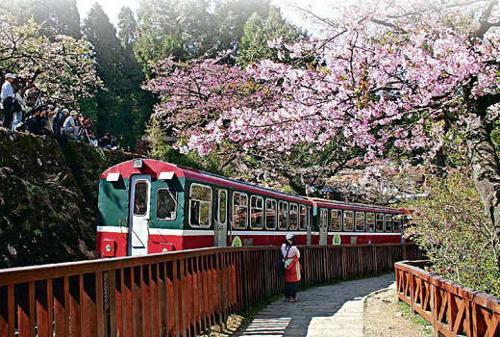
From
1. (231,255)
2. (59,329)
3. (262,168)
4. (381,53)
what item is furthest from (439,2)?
(262,168)

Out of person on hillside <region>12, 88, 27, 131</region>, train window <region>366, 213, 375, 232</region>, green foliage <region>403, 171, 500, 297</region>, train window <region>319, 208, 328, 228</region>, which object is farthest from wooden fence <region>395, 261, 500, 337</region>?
train window <region>366, 213, 375, 232</region>

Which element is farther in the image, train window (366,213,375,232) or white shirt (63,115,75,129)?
train window (366,213,375,232)

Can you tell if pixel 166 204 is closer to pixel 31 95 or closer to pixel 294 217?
pixel 294 217

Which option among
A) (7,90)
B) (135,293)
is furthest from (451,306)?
(7,90)

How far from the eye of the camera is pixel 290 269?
36.1 ft

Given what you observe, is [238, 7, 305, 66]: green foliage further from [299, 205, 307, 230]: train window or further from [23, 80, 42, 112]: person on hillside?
[23, 80, 42, 112]: person on hillside

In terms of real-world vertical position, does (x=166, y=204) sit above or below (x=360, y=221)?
above

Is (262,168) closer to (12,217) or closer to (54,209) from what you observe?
(54,209)

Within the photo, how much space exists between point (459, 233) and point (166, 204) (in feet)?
17.7

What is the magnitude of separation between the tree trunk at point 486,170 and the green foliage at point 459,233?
0.52 metres

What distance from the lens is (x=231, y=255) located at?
345 inches

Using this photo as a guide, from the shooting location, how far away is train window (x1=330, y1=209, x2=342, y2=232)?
21.0 meters

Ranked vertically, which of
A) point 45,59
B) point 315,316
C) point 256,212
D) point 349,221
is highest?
point 45,59

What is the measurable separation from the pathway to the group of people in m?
8.66
